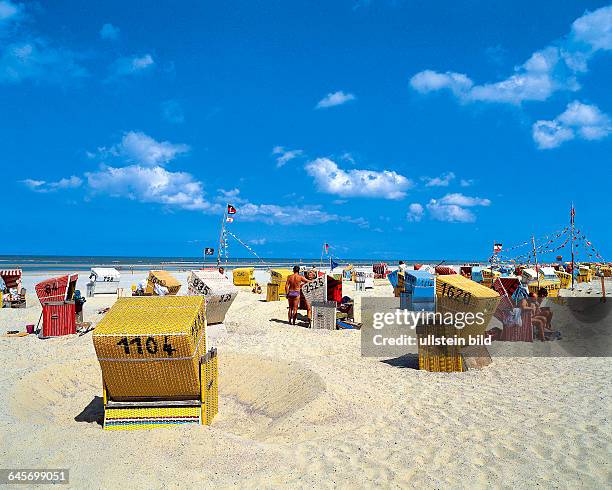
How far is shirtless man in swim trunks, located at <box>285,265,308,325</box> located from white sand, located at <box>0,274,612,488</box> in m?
4.07

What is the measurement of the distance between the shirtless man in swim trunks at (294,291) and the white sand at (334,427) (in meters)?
4.07

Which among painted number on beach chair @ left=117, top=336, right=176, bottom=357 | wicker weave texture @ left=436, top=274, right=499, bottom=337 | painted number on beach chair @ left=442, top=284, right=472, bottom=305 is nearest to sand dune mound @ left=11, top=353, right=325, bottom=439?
painted number on beach chair @ left=117, top=336, right=176, bottom=357

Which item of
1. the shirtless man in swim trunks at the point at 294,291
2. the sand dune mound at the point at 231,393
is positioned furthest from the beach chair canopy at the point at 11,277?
the sand dune mound at the point at 231,393

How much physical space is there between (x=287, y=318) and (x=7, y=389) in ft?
29.6

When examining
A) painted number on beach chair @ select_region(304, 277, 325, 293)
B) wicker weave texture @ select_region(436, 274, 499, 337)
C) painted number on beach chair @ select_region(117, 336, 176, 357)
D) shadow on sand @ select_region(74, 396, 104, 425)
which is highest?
painted number on beach chair @ select_region(304, 277, 325, 293)

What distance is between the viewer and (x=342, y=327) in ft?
42.9

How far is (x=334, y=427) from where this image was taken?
18.0 feet

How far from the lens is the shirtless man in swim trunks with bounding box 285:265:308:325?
537 inches

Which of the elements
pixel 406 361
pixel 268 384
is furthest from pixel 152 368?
pixel 406 361

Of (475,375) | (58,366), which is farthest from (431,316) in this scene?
(58,366)

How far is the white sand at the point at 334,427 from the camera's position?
4137 millimetres

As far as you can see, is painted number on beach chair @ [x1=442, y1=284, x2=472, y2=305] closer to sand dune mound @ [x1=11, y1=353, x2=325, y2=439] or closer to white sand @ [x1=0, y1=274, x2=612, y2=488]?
white sand @ [x1=0, y1=274, x2=612, y2=488]

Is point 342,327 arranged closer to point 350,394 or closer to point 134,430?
point 350,394

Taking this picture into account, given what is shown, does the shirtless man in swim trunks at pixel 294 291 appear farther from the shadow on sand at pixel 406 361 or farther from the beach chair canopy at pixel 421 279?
the shadow on sand at pixel 406 361
